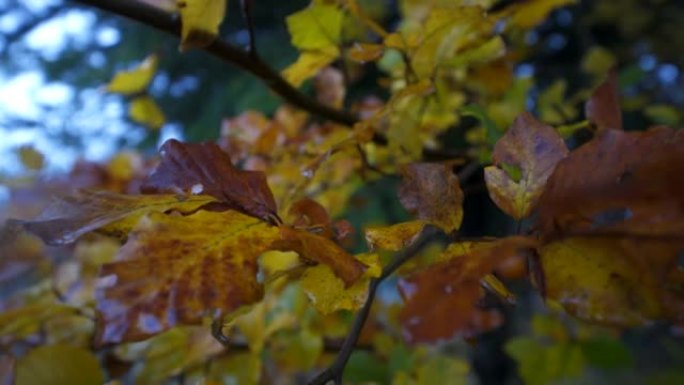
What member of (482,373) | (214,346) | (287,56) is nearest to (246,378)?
(214,346)

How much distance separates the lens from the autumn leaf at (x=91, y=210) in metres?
0.34

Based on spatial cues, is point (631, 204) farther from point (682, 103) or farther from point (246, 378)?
point (682, 103)

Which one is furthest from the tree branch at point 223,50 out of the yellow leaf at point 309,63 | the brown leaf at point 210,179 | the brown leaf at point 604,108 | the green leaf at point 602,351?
the green leaf at point 602,351

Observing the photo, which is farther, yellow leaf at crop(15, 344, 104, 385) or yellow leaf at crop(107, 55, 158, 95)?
yellow leaf at crop(107, 55, 158, 95)

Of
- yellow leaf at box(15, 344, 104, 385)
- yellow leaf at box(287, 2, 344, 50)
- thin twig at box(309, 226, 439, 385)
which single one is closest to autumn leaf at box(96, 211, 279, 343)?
thin twig at box(309, 226, 439, 385)

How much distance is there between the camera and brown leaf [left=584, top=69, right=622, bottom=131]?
511mm

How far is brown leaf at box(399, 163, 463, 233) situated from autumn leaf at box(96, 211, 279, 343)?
10 centimetres

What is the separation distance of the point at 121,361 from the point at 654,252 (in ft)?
2.22

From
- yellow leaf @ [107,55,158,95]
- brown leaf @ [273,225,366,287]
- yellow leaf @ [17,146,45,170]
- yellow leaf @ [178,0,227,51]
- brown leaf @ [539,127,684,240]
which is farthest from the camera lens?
yellow leaf @ [17,146,45,170]

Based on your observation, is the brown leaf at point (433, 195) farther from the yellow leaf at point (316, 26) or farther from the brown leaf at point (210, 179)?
the yellow leaf at point (316, 26)

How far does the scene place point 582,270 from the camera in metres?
0.31

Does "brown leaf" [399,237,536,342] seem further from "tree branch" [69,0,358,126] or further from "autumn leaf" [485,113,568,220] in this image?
"tree branch" [69,0,358,126]

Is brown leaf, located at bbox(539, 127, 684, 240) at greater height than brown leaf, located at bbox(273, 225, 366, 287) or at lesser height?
greater

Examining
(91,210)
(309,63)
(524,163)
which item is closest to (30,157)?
(309,63)
